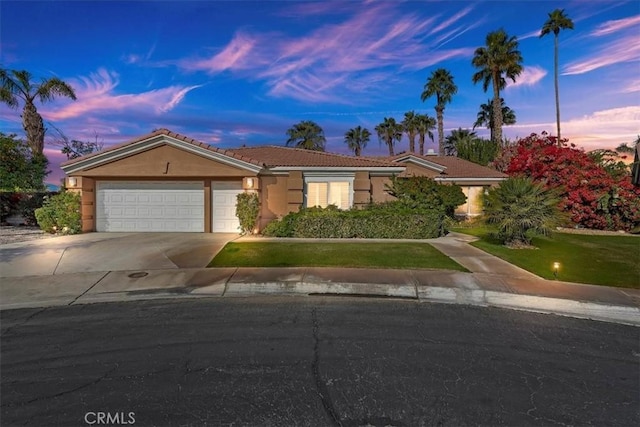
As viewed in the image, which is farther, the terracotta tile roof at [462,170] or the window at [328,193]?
the terracotta tile roof at [462,170]

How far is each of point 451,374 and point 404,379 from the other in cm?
57

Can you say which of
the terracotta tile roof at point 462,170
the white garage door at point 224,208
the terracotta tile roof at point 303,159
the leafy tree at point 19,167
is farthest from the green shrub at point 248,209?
the leafy tree at point 19,167

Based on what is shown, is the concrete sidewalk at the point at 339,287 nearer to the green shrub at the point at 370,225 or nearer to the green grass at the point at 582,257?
the green grass at the point at 582,257

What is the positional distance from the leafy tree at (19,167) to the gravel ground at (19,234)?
26.8 ft

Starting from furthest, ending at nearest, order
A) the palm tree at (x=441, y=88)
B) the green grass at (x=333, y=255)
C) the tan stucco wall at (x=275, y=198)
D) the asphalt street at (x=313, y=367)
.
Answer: the palm tree at (x=441, y=88) < the tan stucco wall at (x=275, y=198) < the green grass at (x=333, y=255) < the asphalt street at (x=313, y=367)

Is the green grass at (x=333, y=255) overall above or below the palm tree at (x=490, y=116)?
below

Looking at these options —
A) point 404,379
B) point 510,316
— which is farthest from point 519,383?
point 510,316

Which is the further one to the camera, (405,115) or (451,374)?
(405,115)

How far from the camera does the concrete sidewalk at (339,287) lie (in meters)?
6.68

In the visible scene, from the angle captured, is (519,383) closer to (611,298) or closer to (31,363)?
(611,298)

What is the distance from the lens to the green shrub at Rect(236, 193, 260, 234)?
1480 centimetres

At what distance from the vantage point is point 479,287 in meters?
7.46

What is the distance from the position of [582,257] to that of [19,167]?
102 ft

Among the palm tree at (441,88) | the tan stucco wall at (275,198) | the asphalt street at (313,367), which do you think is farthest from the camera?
the palm tree at (441,88)
